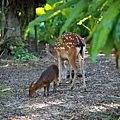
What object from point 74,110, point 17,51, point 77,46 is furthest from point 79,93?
point 17,51

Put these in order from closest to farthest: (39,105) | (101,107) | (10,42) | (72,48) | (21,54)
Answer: (101,107)
(39,105)
(72,48)
(21,54)
(10,42)

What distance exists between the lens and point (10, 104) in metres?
5.70

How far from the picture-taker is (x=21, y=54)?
474 inches

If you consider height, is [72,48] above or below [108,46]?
above

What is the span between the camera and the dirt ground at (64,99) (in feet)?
16.3

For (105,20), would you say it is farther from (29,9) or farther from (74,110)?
(29,9)

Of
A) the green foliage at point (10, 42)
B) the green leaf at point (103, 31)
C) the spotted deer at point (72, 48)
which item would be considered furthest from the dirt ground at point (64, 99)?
the green foliage at point (10, 42)

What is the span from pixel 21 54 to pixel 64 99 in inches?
246

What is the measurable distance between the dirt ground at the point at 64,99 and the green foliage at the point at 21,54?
2.63 meters

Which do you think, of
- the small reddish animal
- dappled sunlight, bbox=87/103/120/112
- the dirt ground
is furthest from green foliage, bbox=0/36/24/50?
dappled sunlight, bbox=87/103/120/112

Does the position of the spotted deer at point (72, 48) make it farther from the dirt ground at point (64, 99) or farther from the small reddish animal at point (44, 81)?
the small reddish animal at point (44, 81)

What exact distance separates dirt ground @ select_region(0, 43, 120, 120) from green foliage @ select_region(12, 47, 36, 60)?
263cm

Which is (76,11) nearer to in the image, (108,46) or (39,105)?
(108,46)

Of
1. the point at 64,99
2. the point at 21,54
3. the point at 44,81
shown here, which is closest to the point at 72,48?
the point at 44,81
